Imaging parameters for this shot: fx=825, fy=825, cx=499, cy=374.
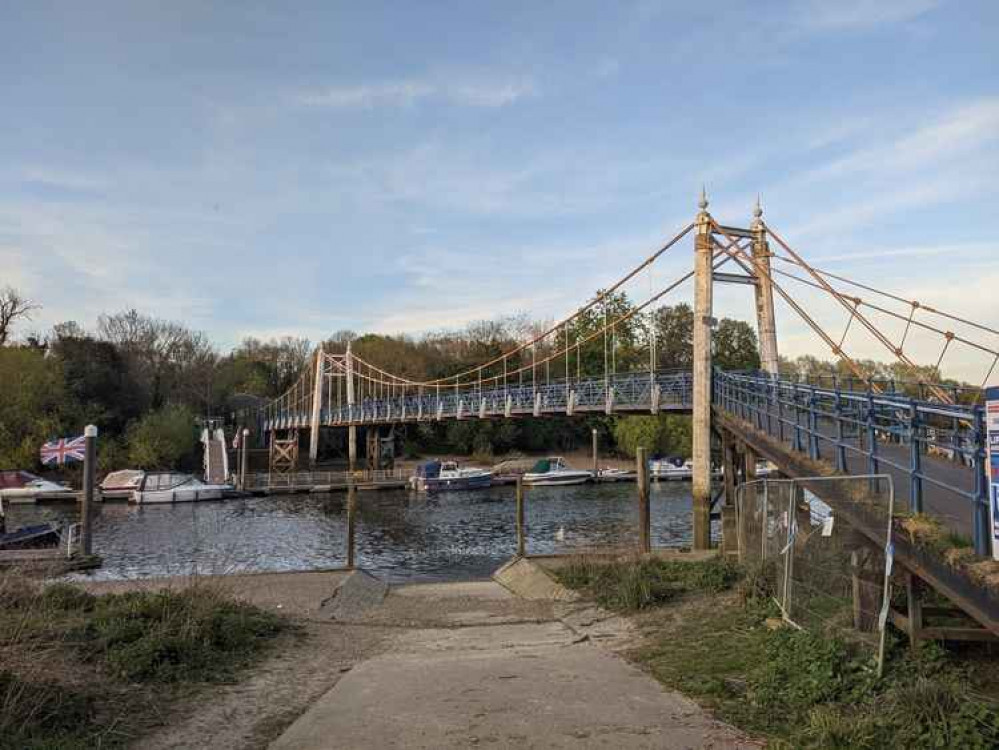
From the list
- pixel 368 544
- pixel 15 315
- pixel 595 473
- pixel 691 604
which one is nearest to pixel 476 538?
pixel 368 544

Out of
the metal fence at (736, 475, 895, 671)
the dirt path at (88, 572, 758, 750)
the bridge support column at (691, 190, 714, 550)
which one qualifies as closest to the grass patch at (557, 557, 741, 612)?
the dirt path at (88, 572, 758, 750)

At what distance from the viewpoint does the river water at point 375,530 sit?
23812 mm

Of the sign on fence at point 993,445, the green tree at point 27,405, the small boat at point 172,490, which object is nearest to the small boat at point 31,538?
the small boat at point 172,490

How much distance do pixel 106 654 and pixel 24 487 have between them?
134 ft

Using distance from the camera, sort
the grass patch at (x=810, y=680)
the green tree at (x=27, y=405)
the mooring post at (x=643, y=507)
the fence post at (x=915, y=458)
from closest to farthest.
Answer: the grass patch at (x=810, y=680), the fence post at (x=915, y=458), the mooring post at (x=643, y=507), the green tree at (x=27, y=405)

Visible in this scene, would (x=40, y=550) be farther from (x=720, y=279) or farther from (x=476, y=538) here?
(x=720, y=279)

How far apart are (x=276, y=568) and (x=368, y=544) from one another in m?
6.40

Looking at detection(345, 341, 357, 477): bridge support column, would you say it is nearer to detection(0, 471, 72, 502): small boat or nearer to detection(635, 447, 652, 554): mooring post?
detection(0, 471, 72, 502): small boat

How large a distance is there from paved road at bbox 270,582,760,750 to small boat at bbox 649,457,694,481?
156ft

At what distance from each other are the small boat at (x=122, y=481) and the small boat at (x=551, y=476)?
22562 mm

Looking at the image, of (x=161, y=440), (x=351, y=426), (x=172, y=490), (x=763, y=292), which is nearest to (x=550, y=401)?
(x=763, y=292)

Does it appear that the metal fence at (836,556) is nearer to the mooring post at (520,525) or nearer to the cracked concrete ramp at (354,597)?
the cracked concrete ramp at (354,597)

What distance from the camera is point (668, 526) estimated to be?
32094 millimetres

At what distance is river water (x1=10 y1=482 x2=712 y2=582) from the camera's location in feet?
78.1
